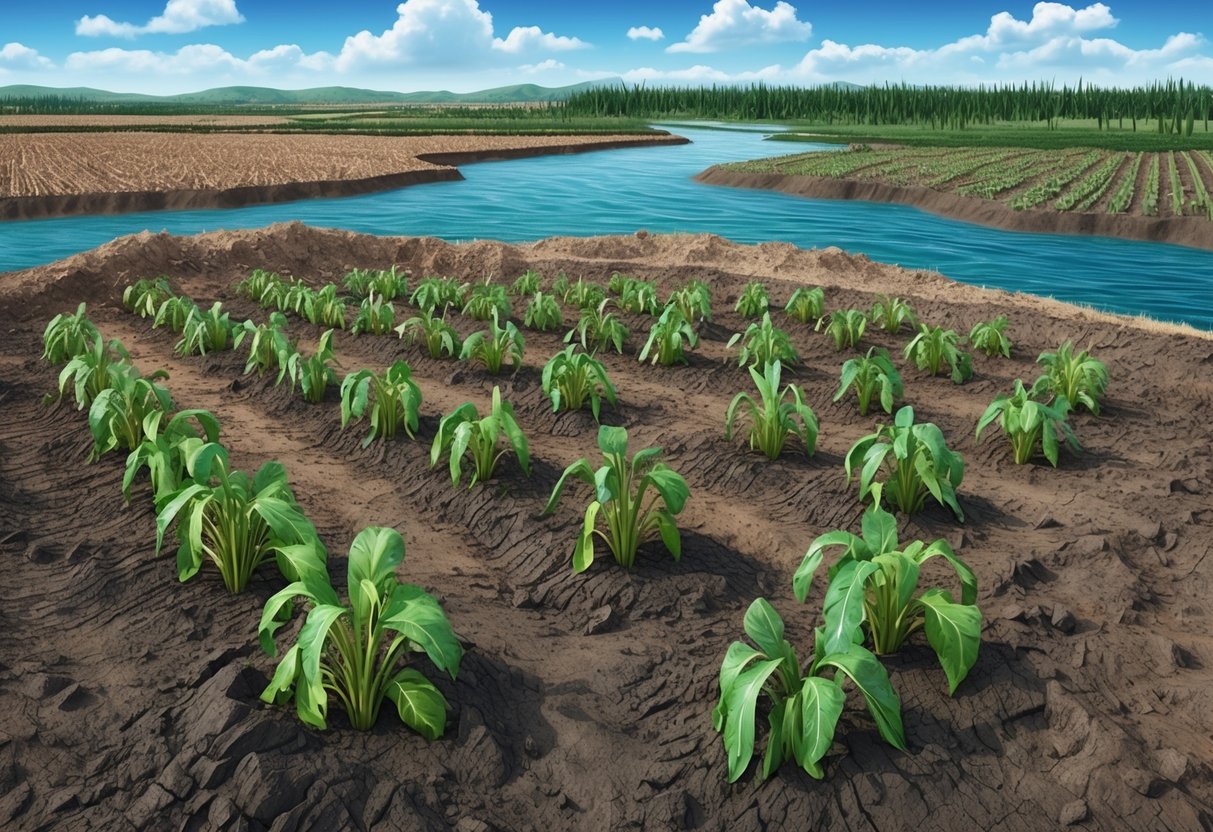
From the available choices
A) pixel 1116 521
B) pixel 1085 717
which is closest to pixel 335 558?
pixel 1085 717

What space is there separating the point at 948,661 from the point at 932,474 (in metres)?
1.82

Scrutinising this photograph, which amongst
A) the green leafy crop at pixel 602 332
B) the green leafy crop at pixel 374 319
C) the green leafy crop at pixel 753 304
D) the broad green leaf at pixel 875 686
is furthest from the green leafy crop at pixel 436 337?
the broad green leaf at pixel 875 686

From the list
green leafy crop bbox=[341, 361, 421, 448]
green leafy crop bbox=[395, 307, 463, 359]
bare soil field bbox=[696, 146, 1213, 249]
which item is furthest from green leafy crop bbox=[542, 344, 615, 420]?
bare soil field bbox=[696, 146, 1213, 249]

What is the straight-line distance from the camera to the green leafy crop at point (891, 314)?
9703mm

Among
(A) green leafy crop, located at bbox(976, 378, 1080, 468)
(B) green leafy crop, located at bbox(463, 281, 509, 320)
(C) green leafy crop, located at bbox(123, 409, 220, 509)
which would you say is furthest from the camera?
(B) green leafy crop, located at bbox(463, 281, 509, 320)

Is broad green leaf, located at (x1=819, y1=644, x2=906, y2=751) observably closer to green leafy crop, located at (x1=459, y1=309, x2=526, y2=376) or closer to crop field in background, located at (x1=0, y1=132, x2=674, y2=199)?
green leafy crop, located at (x1=459, y1=309, x2=526, y2=376)

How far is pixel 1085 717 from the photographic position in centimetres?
321

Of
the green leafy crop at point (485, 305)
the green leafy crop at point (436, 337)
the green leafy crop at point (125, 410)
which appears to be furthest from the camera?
the green leafy crop at point (485, 305)

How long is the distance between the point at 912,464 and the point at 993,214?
2403 cm

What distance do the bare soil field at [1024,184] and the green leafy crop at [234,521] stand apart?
25496 millimetres

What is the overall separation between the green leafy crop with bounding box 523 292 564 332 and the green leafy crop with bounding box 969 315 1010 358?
4.49m

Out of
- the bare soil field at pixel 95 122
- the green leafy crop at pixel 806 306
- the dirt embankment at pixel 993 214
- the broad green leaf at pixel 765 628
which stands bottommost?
the broad green leaf at pixel 765 628

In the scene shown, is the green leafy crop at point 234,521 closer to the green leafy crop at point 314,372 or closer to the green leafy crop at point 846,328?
the green leafy crop at point 314,372

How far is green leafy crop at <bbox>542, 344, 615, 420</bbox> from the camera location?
257 inches
